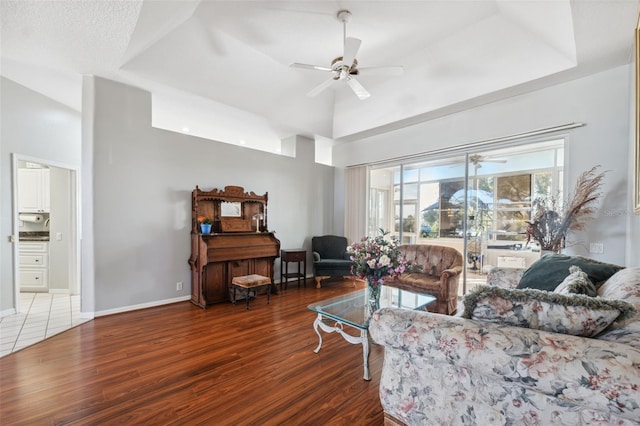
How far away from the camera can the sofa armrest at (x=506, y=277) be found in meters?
2.57

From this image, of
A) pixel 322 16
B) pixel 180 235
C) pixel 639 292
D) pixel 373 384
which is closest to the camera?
pixel 639 292

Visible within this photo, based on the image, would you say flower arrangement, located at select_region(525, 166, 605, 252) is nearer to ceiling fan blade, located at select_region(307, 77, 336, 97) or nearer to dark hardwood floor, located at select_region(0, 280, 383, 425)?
dark hardwood floor, located at select_region(0, 280, 383, 425)

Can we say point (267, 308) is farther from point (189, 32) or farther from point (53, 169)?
point (53, 169)

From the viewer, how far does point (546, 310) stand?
1.20 m

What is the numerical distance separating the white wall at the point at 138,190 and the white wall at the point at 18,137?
36.7 inches

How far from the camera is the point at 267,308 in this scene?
379 cm

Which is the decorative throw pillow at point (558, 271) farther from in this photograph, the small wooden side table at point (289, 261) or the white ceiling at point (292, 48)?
the small wooden side table at point (289, 261)

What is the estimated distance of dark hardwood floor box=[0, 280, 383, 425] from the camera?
5.69 feet

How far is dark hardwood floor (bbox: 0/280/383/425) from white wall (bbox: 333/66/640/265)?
2927mm

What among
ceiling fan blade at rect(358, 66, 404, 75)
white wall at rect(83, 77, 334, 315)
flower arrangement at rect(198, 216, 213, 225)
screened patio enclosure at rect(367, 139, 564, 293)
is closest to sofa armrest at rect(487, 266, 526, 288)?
screened patio enclosure at rect(367, 139, 564, 293)

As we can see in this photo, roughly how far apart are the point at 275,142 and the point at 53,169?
3.79 metres

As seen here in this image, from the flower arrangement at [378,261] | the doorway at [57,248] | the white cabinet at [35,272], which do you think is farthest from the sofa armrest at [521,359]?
the white cabinet at [35,272]

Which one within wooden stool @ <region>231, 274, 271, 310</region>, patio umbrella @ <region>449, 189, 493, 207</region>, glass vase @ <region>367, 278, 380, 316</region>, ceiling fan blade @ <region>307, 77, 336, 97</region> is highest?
ceiling fan blade @ <region>307, 77, 336, 97</region>

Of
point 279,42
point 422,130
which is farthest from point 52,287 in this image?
point 422,130
